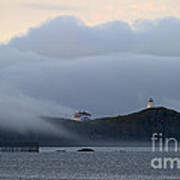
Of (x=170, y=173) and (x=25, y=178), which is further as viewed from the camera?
(x=170, y=173)

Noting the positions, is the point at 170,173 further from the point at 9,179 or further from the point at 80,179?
the point at 9,179

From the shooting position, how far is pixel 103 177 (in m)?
103

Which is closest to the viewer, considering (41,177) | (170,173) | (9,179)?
(9,179)

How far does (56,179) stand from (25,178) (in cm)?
423

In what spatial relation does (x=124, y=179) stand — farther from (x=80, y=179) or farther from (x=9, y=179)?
(x=9, y=179)

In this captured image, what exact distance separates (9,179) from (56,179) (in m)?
6.85

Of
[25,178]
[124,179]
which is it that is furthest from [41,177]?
[124,179]

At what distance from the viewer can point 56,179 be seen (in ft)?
318

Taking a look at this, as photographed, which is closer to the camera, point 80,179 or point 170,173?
point 80,179

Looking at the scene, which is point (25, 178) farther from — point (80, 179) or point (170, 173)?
point (170, 173)

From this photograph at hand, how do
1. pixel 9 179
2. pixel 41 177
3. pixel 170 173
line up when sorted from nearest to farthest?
pixel 9 179 → pixel 41 177 → pixel 170 173

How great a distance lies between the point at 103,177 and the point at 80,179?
5.57 meters

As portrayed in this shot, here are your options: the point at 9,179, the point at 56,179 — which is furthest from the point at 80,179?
the point at 9,179

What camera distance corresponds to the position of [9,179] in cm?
9375
